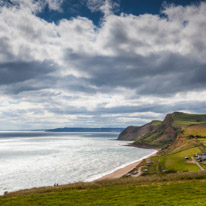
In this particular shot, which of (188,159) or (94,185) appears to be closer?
(94,185)

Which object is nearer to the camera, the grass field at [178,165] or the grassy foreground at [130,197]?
the grassy foreground at [130,197]

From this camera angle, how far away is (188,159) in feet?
301

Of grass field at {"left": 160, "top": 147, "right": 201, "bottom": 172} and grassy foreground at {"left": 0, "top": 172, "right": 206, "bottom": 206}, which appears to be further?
grass field at {"left": 160, "top": 147, "right": 201, "bottom": 172}

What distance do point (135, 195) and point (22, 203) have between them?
50.2 feet

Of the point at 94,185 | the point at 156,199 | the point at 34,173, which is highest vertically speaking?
the point at 156,199

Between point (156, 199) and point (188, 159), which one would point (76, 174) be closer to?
point (188, 159)

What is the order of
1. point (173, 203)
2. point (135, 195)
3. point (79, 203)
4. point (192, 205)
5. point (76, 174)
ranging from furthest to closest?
point (76, 174)
point (135, 195)
point (79, 203)
point (173, 203)
point (192, 205)

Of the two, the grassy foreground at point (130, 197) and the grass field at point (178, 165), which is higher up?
the grassy foreground at point (130, 197)

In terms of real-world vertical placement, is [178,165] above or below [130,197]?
below

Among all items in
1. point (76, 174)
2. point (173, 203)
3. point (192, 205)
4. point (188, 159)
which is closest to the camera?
point (192, 205)

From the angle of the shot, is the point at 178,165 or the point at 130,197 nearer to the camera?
the point at 130,197

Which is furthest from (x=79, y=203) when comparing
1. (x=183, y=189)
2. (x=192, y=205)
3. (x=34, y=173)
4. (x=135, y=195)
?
(x=34, y=173)

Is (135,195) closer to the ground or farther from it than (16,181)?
farther from it

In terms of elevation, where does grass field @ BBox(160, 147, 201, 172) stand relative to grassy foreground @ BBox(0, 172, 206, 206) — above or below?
below
